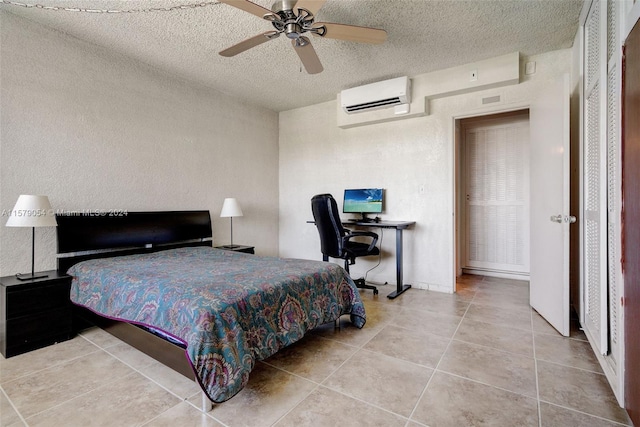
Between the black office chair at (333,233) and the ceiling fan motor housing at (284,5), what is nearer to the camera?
the ceiling fan motor housing at (284,5)

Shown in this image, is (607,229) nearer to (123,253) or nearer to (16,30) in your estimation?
(123,253)

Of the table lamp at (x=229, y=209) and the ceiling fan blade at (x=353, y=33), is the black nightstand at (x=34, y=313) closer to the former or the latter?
the table lamp at (x=229, y=209)

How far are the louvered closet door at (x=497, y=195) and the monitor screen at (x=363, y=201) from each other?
1.59m

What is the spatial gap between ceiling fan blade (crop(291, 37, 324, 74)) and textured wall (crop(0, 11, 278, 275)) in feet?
6.11

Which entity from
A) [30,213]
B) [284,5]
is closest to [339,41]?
[284,5]

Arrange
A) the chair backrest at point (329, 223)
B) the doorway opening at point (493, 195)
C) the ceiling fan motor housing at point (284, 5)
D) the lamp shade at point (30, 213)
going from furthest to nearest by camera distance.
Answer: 1. the doorway opening at point (493, 195)
2. the chair backrest at point (329, 223)
3. the lamp shade at point (30, 213)
4. the ceiling fan motor housing at point (284, 5)

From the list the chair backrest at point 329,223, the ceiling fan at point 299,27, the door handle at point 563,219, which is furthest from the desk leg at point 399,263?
the ceiling fan at point 299,27

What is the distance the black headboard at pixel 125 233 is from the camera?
2662 millimetres

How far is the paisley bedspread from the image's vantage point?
1435mm

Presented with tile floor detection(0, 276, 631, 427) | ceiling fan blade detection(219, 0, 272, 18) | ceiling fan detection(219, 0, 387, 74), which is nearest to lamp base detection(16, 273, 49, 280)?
tile floor detection(0, 276, 631, 427)

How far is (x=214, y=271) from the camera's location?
2176 millimetres

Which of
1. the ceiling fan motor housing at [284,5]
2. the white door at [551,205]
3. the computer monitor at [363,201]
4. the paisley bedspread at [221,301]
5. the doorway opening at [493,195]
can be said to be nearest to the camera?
the paisley bedspread at [221,301]

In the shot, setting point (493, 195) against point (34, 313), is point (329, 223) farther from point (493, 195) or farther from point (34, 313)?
point (493, 195)

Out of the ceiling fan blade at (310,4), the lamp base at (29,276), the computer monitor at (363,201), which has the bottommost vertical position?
the lamp base at (29,276)
